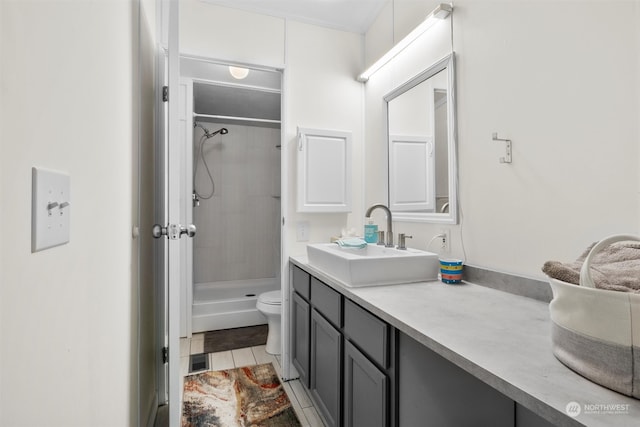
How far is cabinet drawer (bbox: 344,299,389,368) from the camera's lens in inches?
41.6

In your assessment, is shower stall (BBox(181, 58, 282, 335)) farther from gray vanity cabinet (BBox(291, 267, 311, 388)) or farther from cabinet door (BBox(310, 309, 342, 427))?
cabinet door (BBox(310, 309, 342, 427))

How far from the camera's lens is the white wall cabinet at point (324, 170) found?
2.16 m

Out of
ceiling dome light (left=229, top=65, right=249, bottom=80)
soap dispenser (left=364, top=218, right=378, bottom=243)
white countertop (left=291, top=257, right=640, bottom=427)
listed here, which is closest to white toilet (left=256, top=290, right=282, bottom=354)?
soap dispenser (left=364, top=218, right=378, bottom=243)

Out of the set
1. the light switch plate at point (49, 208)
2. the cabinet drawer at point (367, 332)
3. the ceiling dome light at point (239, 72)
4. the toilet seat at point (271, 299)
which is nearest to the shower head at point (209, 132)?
the ceiling dome light at point (239, 72)

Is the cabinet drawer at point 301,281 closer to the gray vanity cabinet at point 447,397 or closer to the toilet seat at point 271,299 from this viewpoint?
the toilet seat at point 271,299

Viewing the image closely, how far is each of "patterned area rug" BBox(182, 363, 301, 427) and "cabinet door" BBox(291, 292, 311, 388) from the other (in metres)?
0.19

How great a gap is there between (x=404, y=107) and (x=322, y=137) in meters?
0.57

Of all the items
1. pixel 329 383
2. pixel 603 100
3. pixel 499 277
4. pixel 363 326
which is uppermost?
pixel 603 100

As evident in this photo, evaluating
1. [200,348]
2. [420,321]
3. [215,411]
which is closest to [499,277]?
[420,321]

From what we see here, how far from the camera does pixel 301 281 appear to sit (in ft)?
6.40

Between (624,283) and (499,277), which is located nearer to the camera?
(624,283)

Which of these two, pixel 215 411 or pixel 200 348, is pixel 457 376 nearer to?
pixel 215 411

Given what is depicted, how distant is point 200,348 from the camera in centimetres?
257

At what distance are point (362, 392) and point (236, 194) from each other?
9.42ft
